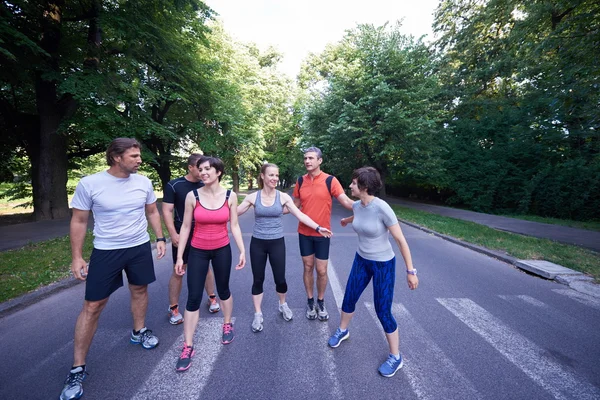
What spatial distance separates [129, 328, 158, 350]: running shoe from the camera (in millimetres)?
2869

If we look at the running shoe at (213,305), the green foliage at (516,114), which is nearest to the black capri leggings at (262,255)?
the running shoe at (213,305)

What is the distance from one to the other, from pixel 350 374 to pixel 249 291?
2325 millimetres

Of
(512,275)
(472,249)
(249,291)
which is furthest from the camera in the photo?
(472,249)

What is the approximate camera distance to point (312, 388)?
2309mm

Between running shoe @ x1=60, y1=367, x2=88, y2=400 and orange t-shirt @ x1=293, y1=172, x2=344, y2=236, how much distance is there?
257 centimetres

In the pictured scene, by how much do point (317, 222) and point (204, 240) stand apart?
1441 mm

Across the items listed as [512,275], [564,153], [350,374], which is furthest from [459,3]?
[350,374]

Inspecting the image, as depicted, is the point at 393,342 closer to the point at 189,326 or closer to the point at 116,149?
the point at 189,326

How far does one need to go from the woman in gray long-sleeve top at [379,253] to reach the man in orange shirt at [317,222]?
0.70 m

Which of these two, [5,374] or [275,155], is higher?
[275,155]

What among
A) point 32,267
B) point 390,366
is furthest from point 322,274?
point 32,267

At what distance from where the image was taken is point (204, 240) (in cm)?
274

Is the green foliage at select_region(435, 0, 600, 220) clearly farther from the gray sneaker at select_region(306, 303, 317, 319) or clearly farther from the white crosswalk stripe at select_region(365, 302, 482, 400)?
the gray sneaker at select_region(306, 303, 317, 319)

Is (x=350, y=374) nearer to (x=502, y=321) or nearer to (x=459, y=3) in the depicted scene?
(x=502, y=321)
